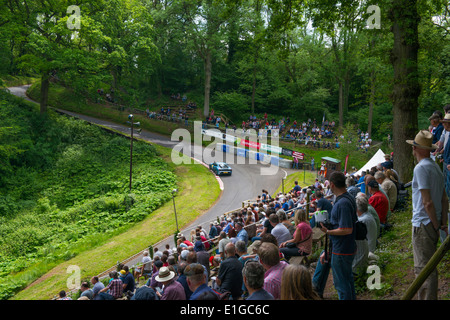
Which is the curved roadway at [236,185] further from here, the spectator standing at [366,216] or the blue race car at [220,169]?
the spectator standing at [366,216]

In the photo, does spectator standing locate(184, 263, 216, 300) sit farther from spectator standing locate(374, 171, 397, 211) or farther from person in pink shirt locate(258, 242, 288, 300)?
spectator standing locate(374, 171, 397, 211)

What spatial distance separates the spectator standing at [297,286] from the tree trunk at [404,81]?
987cm

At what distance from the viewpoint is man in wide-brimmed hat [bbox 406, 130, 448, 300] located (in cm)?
465

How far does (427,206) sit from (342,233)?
119 centimetres

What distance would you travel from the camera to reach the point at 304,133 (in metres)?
43.2

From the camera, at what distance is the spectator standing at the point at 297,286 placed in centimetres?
392

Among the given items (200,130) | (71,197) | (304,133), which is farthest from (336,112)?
(71,197)

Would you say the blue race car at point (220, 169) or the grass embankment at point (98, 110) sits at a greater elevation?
the grass embankment at point (98, 110)

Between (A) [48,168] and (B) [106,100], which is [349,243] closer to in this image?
(A) [48,168]

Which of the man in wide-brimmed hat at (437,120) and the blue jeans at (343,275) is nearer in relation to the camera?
the blue jeans at (343,275)

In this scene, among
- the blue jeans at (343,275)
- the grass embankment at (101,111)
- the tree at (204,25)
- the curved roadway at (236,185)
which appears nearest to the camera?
the blue jeans at (343,275)

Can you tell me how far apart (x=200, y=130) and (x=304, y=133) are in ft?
42.3

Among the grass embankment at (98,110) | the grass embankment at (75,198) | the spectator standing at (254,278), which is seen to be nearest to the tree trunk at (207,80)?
the grass embankment at (98,110)

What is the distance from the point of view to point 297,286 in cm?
393
